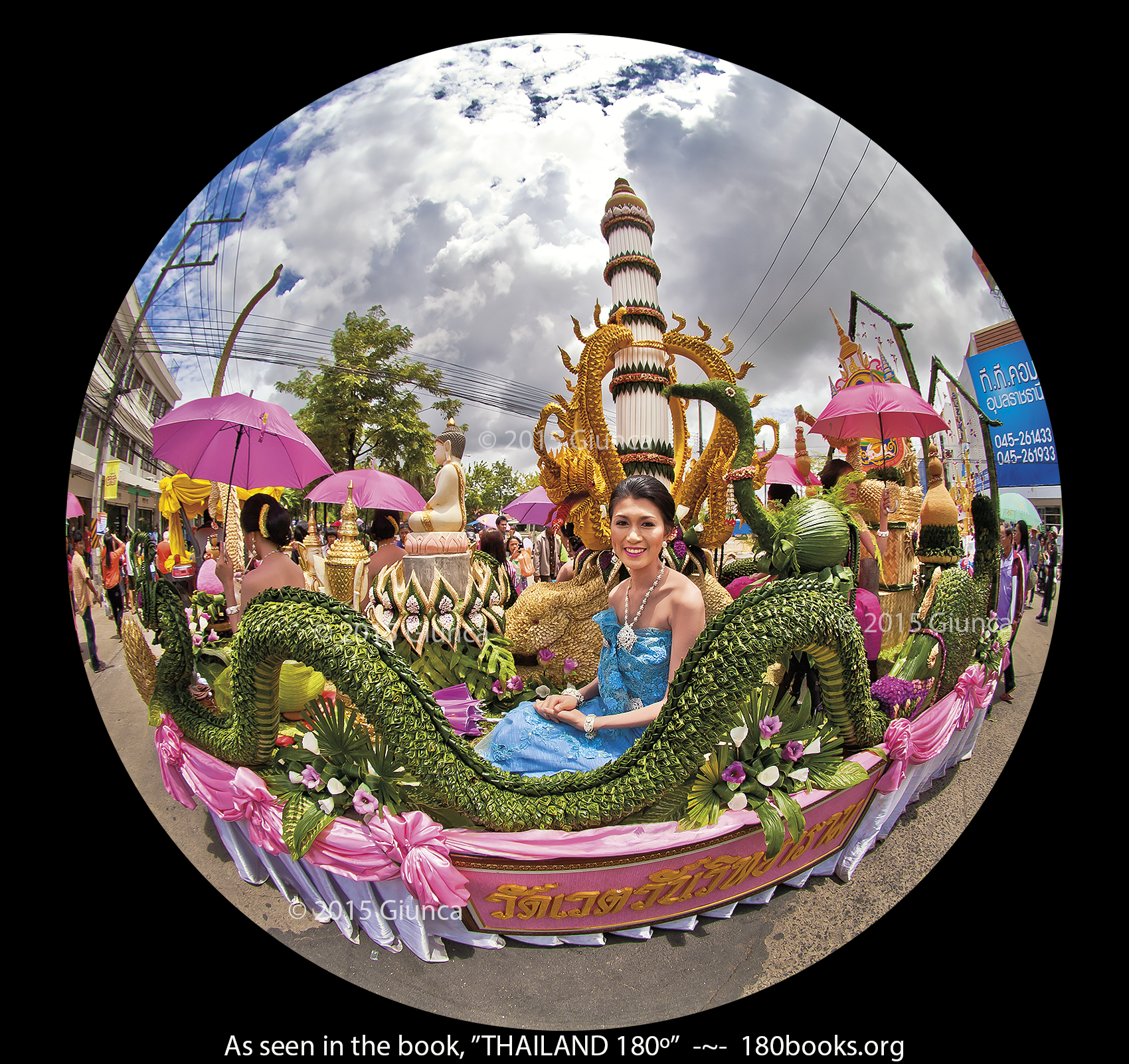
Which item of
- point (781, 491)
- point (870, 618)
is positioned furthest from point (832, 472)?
point (870, 618)

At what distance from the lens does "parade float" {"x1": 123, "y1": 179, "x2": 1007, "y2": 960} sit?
2180 millimetres

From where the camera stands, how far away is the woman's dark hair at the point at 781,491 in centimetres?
301

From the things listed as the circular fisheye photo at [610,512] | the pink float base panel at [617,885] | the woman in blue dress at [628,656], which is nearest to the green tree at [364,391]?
the circular fisheye photo at [610,512]

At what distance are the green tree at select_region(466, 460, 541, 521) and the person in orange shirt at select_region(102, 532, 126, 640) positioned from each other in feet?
4.76

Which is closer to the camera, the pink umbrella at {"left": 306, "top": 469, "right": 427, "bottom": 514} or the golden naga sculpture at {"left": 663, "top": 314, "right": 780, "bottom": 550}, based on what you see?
the pink umbrella at {"left": 306, "top": 469, "right": 427, "bottom": 514}

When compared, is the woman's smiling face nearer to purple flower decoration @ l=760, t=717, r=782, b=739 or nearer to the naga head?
the naga head

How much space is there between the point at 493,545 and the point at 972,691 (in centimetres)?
244

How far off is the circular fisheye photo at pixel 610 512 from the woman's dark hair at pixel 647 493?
0.10 ft

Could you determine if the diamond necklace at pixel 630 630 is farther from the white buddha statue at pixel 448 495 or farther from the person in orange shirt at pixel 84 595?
the person in orange shirt at pixel 84 595

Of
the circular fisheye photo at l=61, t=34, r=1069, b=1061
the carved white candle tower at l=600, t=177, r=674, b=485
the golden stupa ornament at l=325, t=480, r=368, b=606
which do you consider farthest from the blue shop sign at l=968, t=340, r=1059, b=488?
the golden stupa ornament at l=325, t=480, r=368, b=606

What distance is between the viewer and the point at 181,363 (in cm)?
232

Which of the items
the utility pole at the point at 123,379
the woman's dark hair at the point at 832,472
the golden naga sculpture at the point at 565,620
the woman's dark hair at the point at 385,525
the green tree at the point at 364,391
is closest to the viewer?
the green tree at the point at 364,391

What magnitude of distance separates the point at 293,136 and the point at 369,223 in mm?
629

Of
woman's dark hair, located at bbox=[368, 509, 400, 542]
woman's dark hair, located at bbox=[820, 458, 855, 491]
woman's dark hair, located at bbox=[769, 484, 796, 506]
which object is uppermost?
woman's dark hair, located at bbox=[820, 458, 855, 491]
